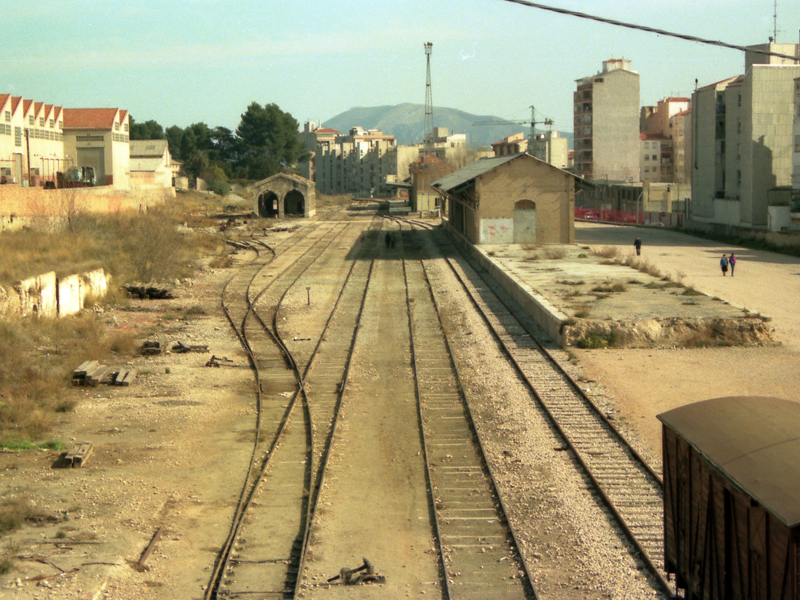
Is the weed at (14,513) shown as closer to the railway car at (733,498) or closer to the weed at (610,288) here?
the railway car at (733,498)

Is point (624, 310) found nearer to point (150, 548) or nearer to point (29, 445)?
point (29, 445)

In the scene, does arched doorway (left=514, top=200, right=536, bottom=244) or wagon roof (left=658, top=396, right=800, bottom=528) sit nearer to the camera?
wagon roof (left=658, top=396, right=800, bottom=528)

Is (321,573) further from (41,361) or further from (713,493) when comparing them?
(41,361)

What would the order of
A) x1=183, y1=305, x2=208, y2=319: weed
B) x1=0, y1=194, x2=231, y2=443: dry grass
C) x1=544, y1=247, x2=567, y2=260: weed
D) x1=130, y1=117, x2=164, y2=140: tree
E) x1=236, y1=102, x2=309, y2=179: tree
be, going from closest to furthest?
→ x1=0, y1=194, x2=231, y2=443: dry grass < x1=183, y1=305, x2=208, y2=319: weed < x1=544, y1=247, x2=567, y2=260: weed < x1=236, y1=102, x2=309, y2=179: tree < x1=130, y1=117, x2=164, y2=140: tree

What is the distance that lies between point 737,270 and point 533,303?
1824 cm

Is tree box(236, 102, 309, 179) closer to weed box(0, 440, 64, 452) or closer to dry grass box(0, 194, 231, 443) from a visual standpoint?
dry grass box(0, 194, 231, 443)

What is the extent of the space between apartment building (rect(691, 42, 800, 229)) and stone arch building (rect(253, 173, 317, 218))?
35.0 m

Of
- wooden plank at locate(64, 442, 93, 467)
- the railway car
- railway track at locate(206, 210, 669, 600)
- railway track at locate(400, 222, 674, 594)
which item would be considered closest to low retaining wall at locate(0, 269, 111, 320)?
railway track at locate(206, 210, 669, 600)

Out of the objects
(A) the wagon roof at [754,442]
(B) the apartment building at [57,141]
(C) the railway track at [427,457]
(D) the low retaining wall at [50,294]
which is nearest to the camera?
(A) the wagon roof at [754,442]

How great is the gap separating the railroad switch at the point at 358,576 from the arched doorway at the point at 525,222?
108ft

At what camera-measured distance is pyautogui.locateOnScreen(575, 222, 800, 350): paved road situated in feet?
82.5

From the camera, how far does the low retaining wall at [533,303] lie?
20.1 m

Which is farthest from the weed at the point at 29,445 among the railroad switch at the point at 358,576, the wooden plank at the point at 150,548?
the railroad switch at the point at 358,576

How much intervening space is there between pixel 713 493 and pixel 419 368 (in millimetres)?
11077
